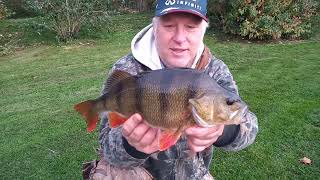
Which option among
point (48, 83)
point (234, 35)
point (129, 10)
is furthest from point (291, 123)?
point (129, 10)

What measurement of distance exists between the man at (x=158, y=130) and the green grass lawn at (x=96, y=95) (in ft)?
5.99

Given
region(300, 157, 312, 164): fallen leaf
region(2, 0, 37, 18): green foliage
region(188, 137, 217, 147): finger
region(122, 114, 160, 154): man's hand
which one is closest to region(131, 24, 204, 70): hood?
region(122, 114, 160, 154): man's hand

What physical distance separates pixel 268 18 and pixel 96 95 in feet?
22.0

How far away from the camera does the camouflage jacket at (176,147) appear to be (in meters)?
2.73

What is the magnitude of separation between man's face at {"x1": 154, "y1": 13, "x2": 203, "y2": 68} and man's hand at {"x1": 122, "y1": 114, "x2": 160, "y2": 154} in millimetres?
653

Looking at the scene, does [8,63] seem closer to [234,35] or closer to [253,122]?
[234,35]

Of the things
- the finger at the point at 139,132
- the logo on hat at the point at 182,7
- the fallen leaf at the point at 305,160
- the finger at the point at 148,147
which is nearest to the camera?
the finger at the point at 139,132

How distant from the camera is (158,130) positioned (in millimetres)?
2271

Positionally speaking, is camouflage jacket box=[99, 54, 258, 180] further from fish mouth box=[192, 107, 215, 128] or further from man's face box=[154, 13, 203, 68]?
fish mouth box=[192, 107, 215, 128]

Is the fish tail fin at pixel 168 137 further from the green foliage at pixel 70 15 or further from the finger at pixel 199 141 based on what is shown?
the green foliage at pixel 70 15

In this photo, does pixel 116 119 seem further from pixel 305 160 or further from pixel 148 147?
pixel 305 160

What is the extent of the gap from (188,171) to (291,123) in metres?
3.40

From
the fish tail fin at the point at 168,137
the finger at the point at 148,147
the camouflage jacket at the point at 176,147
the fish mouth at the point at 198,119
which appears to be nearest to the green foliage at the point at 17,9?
the camouflage jacket at the point at 176,147

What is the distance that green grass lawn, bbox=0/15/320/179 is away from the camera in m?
5.20
